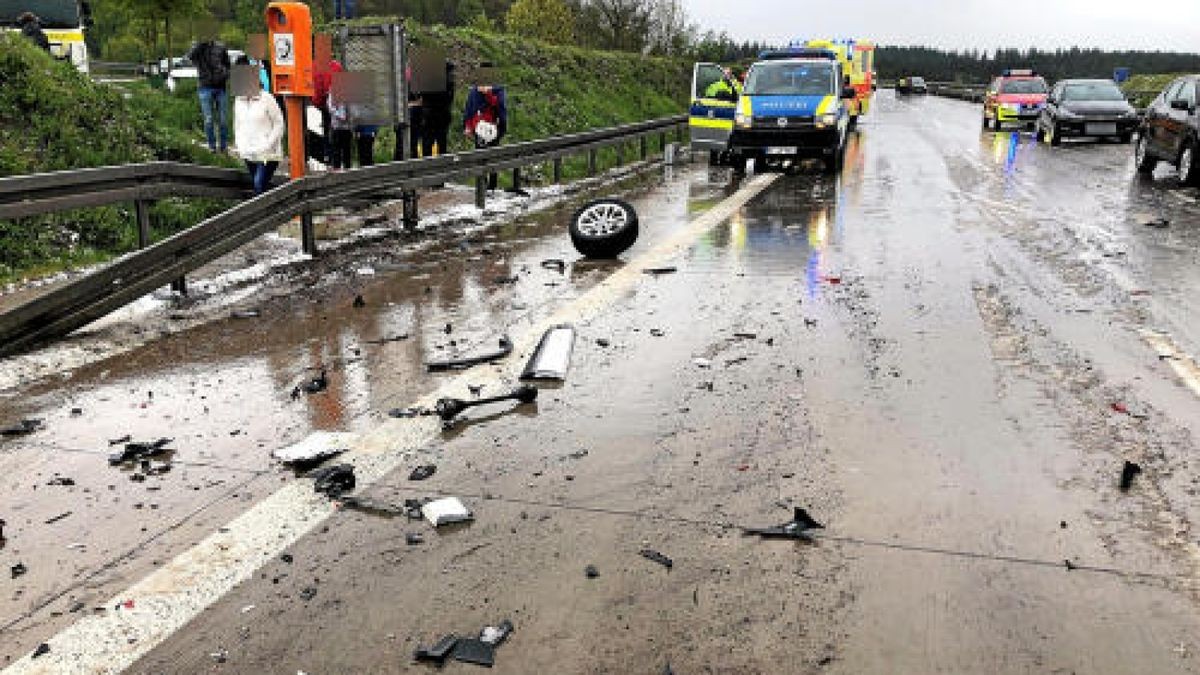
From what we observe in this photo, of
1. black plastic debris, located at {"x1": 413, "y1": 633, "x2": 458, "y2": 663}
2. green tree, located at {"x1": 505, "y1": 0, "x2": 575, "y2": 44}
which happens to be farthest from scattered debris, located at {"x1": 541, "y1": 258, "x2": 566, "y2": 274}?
green tree, located at {"x1": 505, "y1": 0, "x2": 575, "y2": 44}

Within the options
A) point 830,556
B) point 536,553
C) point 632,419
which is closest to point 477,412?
point 632,419

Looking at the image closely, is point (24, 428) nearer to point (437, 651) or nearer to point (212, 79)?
point (437, 651)

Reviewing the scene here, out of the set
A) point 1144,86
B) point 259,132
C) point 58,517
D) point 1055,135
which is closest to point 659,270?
point 259,132

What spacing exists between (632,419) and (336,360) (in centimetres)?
225

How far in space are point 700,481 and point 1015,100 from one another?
31642mm

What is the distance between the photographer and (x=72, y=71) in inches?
546

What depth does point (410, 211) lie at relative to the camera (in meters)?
12.0

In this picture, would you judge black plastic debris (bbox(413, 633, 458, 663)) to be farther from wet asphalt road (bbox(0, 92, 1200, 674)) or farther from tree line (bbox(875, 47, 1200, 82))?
tree line (bbox(875, 47, 1200, 82))

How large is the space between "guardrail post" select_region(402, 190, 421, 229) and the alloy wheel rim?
288cm

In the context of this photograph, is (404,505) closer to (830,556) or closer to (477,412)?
(477,412)

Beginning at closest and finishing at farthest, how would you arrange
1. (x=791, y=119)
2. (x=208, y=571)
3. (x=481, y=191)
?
(x=208, y=571) < (x=481, y=191) < (x=791, y=119)

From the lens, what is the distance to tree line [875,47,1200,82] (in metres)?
106

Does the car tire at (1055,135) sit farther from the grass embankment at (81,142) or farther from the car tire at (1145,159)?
the grass embankment at (81,142)

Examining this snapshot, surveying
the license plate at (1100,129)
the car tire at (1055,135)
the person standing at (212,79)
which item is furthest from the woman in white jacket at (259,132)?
the license plate at (1100,129)
